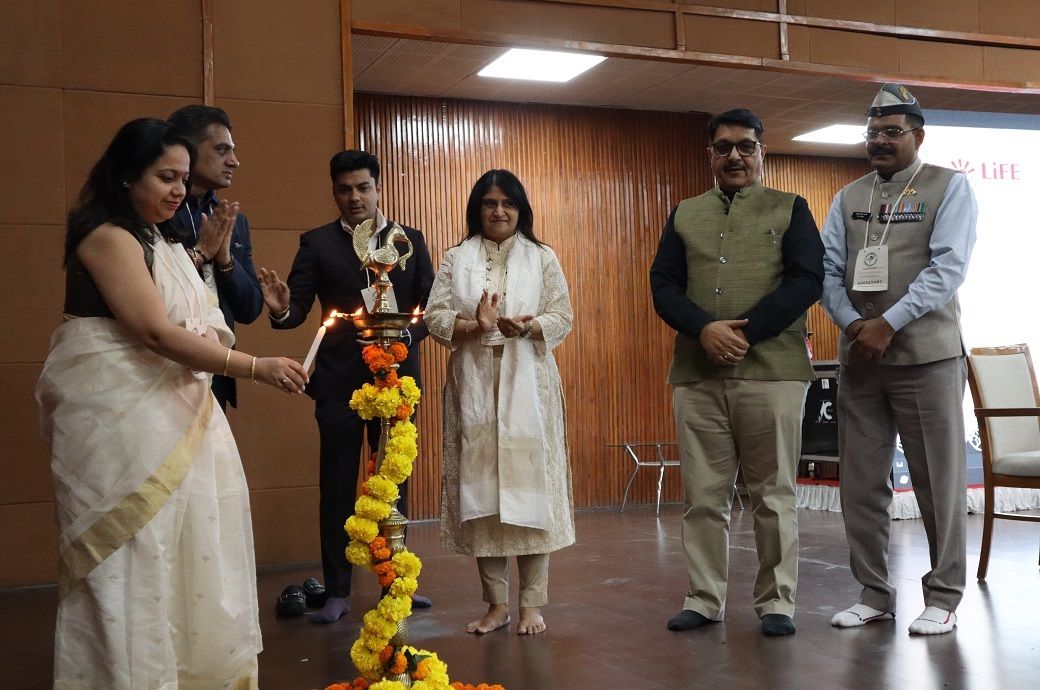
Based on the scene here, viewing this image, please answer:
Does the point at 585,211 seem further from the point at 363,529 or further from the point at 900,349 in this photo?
the point at 363,529

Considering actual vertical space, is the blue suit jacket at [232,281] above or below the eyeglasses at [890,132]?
below

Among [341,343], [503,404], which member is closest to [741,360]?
[503,404]

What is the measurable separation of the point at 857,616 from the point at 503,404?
1402 mm

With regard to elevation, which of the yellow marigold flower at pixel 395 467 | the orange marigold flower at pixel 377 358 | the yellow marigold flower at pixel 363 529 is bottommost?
the yellow marigold flower at pixel 363 529

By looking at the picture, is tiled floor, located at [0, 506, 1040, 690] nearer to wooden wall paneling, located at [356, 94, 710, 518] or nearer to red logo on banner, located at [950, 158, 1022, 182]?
wooden wall paneling, located at [356, 94, 710, 518]

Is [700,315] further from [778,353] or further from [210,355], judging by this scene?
[210,355]

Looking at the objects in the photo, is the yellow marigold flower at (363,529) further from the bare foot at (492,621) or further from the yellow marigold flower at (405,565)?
the bare foot at (492,621)

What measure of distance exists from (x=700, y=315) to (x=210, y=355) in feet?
5.89

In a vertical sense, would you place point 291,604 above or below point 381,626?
below

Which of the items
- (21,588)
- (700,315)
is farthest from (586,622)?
(21,588)

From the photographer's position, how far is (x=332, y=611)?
382cm

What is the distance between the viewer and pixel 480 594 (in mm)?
4320

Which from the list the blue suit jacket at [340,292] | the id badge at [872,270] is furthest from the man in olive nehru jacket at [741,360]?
the blue suit jacket at [340,292]

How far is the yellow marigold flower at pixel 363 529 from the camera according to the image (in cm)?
229
